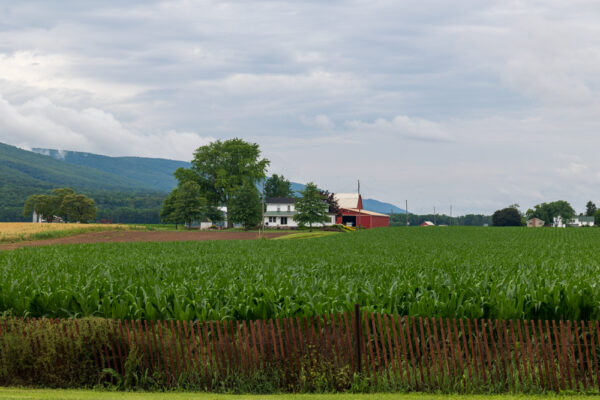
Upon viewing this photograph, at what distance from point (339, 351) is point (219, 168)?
405ft

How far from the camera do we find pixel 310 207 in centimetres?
11338

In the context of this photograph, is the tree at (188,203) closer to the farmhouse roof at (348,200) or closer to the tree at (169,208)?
the tree at (169,208)

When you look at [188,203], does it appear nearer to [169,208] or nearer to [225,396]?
[169,208]

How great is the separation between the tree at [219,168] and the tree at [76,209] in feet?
117

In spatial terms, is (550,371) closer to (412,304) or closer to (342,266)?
(412,304)

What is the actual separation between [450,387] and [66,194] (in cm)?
16344

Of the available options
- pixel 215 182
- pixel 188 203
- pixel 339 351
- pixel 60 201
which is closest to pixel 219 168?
pixel 215 182

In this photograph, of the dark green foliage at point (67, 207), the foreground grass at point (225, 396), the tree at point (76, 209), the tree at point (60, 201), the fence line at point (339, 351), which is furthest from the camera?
the tree at point (60, 201)

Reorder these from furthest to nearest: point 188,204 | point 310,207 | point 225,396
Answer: point 188,204 → point 310,207 → point 225,396

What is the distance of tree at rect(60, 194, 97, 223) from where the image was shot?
14950 centimetres

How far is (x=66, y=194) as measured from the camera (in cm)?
15850

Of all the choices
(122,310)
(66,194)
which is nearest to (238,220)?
(66,194)

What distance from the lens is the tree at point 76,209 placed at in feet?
490

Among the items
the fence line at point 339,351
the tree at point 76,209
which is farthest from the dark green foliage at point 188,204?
the fence line at point 339,351
